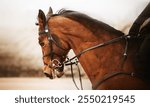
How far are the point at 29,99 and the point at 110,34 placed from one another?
0.59 m

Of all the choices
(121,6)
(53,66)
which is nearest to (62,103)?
(53,66)

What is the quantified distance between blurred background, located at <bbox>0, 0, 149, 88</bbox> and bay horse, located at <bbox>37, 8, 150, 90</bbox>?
5 centimetres

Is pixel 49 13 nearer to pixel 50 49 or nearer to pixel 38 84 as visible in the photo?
pixel 50 49

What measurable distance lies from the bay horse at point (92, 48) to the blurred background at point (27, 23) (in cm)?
5

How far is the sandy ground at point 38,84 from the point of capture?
5.59 ft

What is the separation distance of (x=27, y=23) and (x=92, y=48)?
1.29ft

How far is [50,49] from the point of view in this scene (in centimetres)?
165

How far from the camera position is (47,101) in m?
1.75

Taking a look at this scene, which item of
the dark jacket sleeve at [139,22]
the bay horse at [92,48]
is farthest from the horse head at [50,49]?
the dark jacket sleeve at [139,22]

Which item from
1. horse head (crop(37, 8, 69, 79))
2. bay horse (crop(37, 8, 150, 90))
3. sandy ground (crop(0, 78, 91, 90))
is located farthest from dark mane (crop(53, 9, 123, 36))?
sandy ground (crop(0, 78, 91, 90))

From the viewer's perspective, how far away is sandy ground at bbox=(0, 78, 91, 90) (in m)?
1.70

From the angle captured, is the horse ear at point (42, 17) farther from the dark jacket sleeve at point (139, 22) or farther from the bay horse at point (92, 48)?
the dark jacket sleeve at point (139, 22)

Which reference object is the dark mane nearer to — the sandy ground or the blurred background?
the blurred background

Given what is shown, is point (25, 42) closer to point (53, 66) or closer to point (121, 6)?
point (53, 66)
